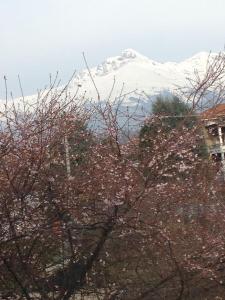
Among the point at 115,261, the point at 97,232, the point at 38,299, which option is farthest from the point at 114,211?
the point at 38,299

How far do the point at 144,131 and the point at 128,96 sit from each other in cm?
48

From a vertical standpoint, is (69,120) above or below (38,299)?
above

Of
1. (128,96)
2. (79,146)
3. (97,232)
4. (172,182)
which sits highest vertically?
(128,96)

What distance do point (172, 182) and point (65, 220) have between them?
1333mm

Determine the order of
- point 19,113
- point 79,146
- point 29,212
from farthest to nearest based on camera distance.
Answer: point 79,146 < point 19,113 < point 29,212

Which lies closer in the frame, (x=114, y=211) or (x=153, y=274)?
(x=114, y=211)

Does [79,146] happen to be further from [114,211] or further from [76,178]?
[114,211]

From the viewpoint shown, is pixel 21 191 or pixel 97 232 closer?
pixel 21 191

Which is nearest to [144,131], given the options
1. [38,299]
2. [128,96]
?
[128,96]

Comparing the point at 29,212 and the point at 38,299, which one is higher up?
the point at 29,212

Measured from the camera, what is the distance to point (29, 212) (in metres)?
5.46

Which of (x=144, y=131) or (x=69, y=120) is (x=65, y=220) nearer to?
(x=69, y=120)

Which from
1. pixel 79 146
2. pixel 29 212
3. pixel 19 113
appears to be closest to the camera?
pixel 29 212

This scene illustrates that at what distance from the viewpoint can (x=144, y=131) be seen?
22.2 feet
